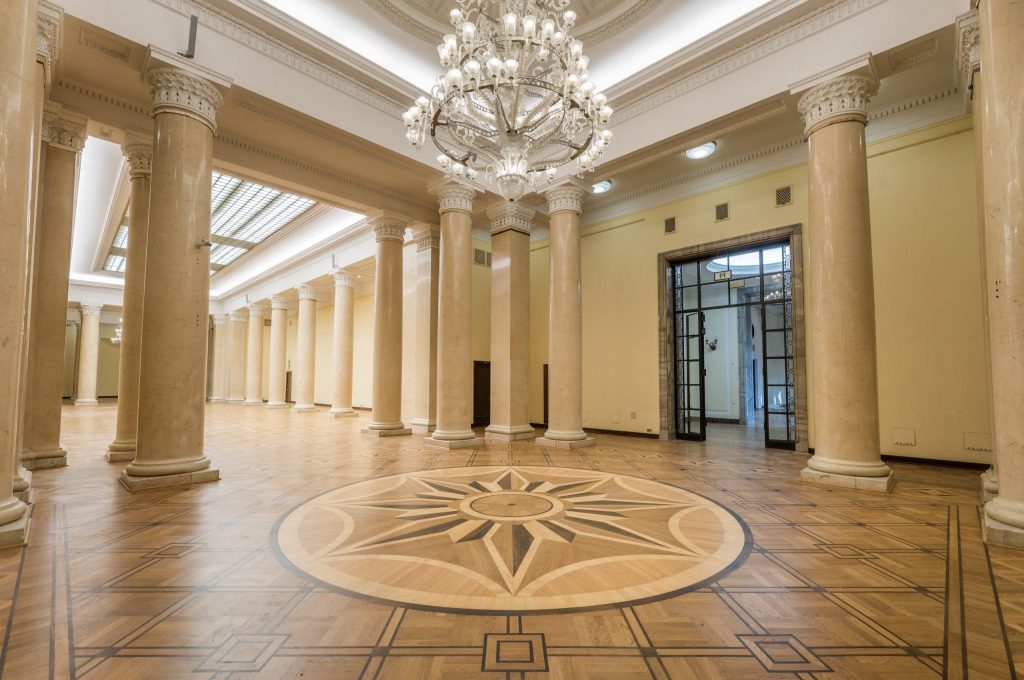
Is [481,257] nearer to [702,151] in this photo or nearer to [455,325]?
[455,325]

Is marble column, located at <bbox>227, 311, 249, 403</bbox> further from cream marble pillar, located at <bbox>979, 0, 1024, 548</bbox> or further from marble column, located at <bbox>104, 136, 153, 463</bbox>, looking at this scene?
cream marble pillar, located at <bbox>979, 0, 1024, 548</bbox>

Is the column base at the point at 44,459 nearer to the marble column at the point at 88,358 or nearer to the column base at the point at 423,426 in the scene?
the column base at the point at 423,426

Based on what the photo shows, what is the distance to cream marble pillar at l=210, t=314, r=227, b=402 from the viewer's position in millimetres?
23312

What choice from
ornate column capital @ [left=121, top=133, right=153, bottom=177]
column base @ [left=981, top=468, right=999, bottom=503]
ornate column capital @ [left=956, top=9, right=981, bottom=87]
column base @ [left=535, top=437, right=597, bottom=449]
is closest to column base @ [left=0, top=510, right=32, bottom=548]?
ornate column capital @ [left=121, top=133, right=153, bottom=177]

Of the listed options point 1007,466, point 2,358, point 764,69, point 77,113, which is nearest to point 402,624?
point 2,358

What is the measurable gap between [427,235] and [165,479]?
259 inches

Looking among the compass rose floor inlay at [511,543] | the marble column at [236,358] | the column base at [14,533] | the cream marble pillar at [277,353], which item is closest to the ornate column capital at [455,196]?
the compass rose floor inlay at [511,543]

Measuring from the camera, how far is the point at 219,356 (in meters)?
23.6

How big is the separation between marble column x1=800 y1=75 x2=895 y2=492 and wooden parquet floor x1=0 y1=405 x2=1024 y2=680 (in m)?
0.94

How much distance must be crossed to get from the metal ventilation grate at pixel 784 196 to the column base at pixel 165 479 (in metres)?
8.78

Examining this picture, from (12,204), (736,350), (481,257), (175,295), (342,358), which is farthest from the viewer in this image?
(736,350)

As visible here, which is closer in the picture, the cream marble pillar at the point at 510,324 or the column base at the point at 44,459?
the column base at the point at 44,459

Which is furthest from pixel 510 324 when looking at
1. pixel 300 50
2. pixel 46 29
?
pixel 46 29

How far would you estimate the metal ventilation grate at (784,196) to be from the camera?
7.88 metres
